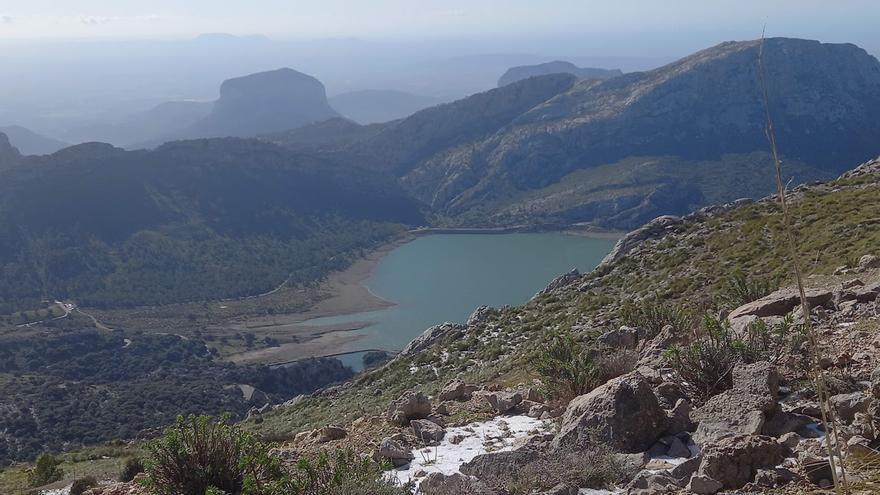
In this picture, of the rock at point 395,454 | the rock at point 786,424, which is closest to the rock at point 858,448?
the rock at point 786,424

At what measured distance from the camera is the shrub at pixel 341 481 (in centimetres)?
463

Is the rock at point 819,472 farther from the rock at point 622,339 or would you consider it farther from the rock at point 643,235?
the rock at point 643,235

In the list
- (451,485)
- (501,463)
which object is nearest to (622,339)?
(501,463)

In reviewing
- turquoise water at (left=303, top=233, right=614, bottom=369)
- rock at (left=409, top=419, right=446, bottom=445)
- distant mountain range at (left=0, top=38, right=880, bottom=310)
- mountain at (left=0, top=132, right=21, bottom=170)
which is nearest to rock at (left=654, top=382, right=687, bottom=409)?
rock at (left=409, top=419, right=446, bottom=445)

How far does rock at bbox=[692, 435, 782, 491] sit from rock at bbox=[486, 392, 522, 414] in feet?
11.5

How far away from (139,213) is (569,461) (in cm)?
10100

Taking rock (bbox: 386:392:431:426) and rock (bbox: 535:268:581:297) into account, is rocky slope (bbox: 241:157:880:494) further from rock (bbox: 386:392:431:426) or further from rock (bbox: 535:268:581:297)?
rock (bbox: 535:268:581:297)

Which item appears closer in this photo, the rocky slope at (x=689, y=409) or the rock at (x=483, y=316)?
the rocky slope at (x=689, y=409)

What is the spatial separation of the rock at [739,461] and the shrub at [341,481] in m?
Result: 1.99

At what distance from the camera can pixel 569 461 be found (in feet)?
16.7

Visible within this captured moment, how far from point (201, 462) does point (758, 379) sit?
4.41 metres

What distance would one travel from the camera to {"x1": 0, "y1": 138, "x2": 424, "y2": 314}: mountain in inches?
3300

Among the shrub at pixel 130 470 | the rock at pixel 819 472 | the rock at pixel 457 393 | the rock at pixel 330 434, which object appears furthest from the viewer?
the rock at pixel 457 393

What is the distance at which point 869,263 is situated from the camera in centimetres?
1145
